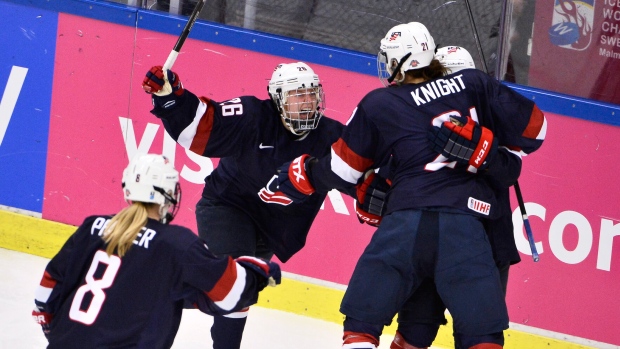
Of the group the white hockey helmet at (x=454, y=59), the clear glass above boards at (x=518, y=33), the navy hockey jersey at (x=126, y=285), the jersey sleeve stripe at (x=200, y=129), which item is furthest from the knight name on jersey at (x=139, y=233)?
the clear glass above boards at (x=518, y=33)

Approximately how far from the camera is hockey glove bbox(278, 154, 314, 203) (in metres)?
3.51

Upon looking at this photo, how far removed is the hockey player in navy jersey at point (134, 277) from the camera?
2.79 meters

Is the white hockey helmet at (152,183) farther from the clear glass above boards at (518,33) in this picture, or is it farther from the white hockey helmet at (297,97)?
the clear glass above boards at (518,33)

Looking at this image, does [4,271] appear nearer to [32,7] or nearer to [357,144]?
[32,7]

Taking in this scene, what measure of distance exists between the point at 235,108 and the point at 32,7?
1.80 metres

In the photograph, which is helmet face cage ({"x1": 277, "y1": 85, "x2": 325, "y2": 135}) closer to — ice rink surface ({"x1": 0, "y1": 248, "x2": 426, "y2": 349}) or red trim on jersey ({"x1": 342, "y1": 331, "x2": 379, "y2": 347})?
red trim on jersey ({"x1": 342, "y1": 331, "x2": 379, "y2": 347})

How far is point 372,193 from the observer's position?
3.47m

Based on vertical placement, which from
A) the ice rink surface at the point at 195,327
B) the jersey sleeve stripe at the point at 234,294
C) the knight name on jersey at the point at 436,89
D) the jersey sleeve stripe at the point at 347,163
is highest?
the knight name on jersey at the point at 436,89

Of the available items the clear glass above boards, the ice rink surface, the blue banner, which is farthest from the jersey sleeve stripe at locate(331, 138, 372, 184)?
the blue banner

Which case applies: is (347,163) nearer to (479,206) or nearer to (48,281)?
(479,206)

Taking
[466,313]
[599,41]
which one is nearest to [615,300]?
[599,41]

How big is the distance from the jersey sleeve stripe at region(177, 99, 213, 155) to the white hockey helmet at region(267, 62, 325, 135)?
0.81 ft

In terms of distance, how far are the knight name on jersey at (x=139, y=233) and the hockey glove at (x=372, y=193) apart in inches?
35.1

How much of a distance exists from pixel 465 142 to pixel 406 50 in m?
0.37
